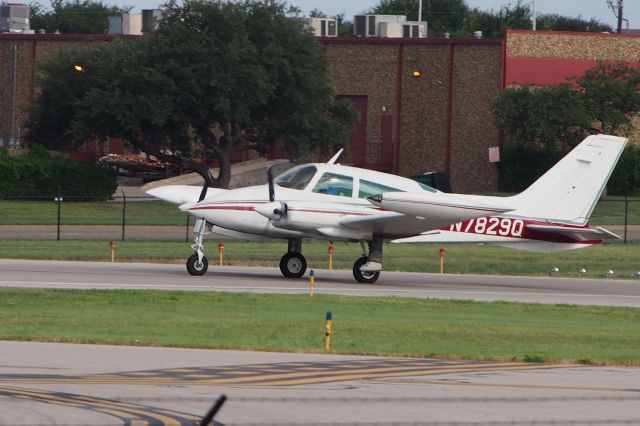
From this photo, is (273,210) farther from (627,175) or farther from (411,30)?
(411,30)

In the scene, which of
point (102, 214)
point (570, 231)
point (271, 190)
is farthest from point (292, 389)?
point (102, 214)

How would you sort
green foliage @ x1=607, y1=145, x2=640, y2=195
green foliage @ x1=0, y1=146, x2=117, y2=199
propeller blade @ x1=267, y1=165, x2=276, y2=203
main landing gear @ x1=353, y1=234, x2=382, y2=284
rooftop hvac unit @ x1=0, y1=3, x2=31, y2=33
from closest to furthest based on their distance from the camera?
propeller blade @ x1=267, y1=165, x2=276, y2=203 → main landing gear @ x1=353, y1=234, x2=382, y2=284 → green foliage @ x1=0, y1=146, x2=117, y2=199 → green foliage @ x1=607, y1=145, x2=640, y2=195 → rooftop hvac unit @ x1=0, y1=3, x2=31, y2=33

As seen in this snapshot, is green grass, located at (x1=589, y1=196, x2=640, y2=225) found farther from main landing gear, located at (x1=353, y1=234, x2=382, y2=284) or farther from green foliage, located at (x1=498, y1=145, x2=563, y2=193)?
main landing gear, located at (x1=353, y1=234, x2=382, y2=284)

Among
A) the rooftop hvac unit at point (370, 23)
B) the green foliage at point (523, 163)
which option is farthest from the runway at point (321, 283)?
the rooftop hvac unit at point (370, 23)

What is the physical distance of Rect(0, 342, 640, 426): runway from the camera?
419 inches

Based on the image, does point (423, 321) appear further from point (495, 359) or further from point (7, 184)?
point (7, 184)

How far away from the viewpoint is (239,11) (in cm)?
5641

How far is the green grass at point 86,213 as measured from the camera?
4506 centimetres

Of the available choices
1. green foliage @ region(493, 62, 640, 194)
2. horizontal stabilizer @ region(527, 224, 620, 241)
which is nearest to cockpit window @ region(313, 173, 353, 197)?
horizontal stabilizer @ region(527, 224, 620, 241)

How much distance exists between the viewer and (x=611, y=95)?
201 feet

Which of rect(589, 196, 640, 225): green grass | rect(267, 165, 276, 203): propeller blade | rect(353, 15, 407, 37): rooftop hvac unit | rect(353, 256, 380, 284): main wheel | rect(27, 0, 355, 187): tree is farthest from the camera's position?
rect(353, 15, 407, 37): rooftop hvac unit

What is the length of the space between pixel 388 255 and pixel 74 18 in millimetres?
105999

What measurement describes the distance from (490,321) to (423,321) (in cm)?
118

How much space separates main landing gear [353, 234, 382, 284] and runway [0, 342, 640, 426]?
422 inches
